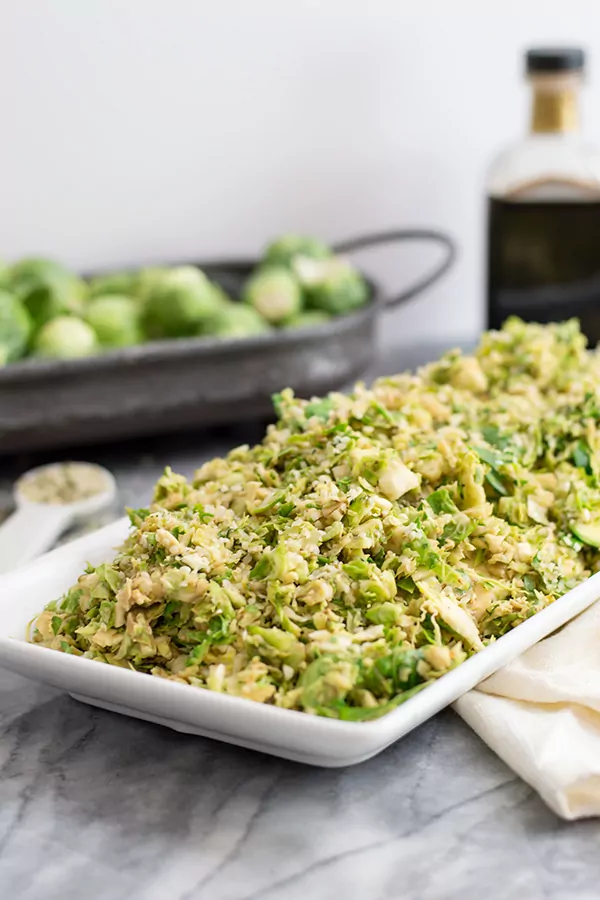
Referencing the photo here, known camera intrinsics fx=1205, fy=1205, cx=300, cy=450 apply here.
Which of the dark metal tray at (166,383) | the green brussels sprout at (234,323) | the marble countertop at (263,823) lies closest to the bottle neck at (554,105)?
the dark metal tray at (166,383)

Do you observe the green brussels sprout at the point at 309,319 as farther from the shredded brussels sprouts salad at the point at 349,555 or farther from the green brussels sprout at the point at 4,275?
the shredded brussels sprouts salad at the point at 349,555

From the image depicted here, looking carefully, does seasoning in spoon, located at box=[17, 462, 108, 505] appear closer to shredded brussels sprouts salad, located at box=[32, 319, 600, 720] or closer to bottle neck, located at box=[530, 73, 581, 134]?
shredded brussels sprouts salad, located at box=[32, 319, 600, 720]

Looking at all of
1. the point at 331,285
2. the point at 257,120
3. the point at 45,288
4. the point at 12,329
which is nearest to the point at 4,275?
the point at 45,288

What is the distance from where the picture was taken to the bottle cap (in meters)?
2.19

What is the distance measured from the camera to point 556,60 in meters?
2.19

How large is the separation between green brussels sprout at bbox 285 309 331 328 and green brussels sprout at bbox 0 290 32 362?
18.5 inches

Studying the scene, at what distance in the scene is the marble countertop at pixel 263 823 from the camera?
0.95 m

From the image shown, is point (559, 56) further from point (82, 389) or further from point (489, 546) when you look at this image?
point (489, 546)

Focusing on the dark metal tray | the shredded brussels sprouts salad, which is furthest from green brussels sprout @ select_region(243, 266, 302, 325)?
the shredded brussels sprouts salad

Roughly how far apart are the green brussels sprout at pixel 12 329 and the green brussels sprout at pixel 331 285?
53cm

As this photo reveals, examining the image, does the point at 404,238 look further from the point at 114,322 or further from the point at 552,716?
the point at 552,716

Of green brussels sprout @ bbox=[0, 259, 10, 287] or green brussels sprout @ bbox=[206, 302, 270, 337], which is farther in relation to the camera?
green brussels sprout @ bbox=[0, 259, 10, 287]

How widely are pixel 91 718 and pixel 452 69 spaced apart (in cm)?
202

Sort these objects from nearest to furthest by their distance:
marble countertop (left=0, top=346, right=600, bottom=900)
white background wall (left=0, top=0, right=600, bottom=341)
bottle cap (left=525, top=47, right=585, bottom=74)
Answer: marble countertop (left=0, top=346, right=600, bottom=900) < bottle cap (left=525, top=47, right=585, bottom=74) < white background wall (left=0, top=0, right=600, bottom=341)
